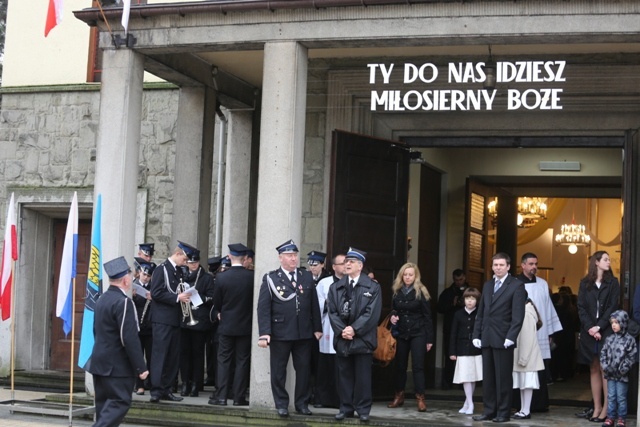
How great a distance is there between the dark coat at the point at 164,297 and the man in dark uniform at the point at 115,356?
307 centimetres

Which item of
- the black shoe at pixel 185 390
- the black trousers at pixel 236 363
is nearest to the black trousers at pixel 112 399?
the black trousers at pixel 236 363

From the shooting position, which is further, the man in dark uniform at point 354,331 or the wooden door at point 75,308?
the wooden door at point 75,308

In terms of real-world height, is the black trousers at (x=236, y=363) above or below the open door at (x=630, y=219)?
below

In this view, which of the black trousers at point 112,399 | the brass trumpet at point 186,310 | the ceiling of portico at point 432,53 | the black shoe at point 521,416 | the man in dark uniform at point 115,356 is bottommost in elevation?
the black shoe at point 521,416

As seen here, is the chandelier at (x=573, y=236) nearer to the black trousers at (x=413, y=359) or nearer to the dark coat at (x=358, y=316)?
the black trousers at (x=413, y=359)

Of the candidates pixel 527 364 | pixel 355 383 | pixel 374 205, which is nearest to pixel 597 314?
pixel 527 364

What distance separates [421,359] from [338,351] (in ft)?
5.30

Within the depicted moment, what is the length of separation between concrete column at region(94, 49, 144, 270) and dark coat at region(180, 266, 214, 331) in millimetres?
804

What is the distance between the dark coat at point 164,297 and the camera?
13.4 metres

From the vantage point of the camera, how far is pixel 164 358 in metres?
13.4

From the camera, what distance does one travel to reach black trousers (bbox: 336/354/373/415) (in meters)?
12.3

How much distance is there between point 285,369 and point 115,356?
289 cm

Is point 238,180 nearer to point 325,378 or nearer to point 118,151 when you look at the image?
point 118,151

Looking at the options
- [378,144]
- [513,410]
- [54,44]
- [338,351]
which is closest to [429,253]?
[378,144]
